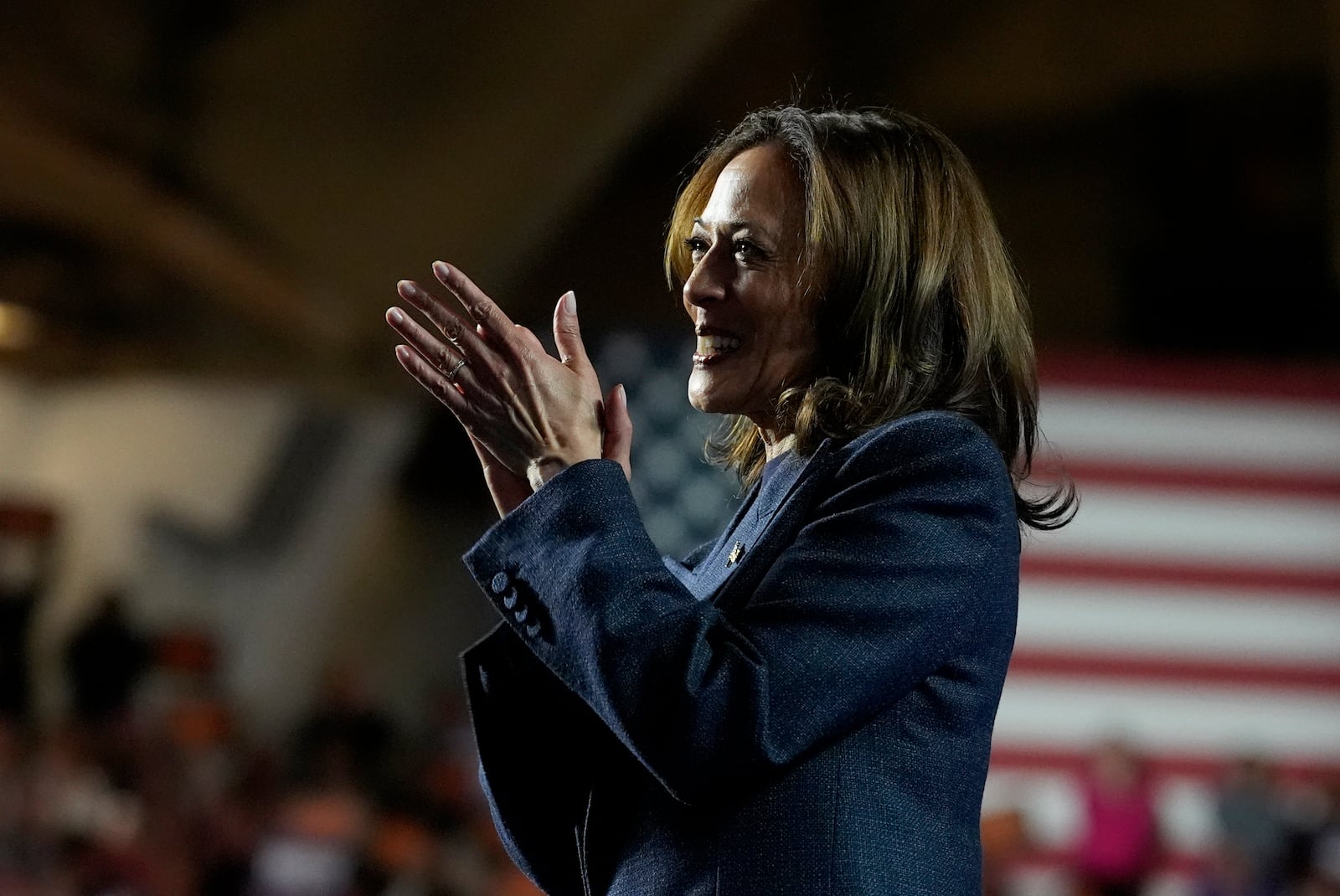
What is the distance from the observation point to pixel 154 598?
8.30m

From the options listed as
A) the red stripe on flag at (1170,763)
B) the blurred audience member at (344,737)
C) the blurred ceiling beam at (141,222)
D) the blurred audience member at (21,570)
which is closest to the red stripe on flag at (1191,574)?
the red stripe on flag at (1170,763)

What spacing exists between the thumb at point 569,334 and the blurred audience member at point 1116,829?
211 inches

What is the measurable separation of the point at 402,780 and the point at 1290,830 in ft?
10.6

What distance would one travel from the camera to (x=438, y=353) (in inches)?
39.6

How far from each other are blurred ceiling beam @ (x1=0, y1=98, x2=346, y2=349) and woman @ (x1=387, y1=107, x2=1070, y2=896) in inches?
224

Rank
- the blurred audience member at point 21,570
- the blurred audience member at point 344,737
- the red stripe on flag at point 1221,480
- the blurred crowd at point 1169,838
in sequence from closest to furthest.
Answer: the blurred crowd at point 1169,838 → the blurred audience member at point 344,737 → the red stripe on flag at point 1221,480 → the blurred audience member at point 21,570

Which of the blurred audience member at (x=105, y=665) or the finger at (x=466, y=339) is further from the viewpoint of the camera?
the blurred audience member at (x=105, y=665)

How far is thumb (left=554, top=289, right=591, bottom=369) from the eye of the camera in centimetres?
104

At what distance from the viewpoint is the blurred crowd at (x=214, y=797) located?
4.87 meters

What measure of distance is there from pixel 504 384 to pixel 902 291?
0.83 ft

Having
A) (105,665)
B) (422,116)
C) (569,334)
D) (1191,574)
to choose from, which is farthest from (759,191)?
(105,665)

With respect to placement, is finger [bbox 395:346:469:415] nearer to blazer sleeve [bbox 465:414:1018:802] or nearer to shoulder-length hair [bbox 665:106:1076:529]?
blazer sleeve [bbox 465:414:1018:802]

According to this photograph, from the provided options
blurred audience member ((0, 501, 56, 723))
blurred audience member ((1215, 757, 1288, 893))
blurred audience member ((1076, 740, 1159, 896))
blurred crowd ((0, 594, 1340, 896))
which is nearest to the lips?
blurred crowd ((0, 594, 1340, 896))

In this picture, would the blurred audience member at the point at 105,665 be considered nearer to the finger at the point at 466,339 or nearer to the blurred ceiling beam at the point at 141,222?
the blurred ceiling beam at the point at 141,222
